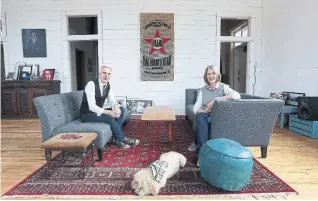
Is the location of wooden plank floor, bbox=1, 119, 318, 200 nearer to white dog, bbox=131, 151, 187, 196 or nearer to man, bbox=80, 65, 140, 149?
man, bbox=80, 65, 140, 149

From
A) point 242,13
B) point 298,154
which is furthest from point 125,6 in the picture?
point 298,154

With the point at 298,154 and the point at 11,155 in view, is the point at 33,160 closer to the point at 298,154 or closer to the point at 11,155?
the point at 11,155

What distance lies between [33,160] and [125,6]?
4290 millimetres

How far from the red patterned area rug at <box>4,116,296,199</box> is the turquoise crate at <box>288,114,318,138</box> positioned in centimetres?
167

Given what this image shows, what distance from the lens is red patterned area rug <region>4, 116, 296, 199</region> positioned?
192 centimetres

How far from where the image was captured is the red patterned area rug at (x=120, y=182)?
1.92 metres

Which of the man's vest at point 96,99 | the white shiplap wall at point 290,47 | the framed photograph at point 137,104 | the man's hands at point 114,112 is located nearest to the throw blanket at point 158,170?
the man's hands at point 114,112

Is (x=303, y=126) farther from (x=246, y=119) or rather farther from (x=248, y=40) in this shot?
(x=248, y=40)

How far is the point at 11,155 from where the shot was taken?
295 cm

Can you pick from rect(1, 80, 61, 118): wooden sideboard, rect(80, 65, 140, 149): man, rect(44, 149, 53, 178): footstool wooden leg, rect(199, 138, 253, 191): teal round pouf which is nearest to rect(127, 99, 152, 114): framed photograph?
rect(1, 80, 61, 118): wooden sideboard

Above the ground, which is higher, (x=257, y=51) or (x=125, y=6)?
(x=125, y=6)

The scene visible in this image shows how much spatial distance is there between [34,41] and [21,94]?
1442 millimetres

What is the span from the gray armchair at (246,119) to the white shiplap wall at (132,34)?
11.0 feet

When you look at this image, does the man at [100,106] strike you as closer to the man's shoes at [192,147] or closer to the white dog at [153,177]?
the man's shoes at [192,147]
